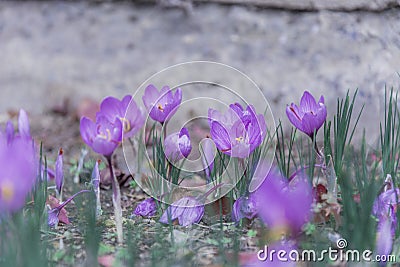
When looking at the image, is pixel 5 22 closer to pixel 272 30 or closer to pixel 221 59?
Answer: pixel 221 59

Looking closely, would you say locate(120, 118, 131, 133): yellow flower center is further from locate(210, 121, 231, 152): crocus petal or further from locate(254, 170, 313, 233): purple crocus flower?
locate(254, 170, 313, 233): purple crocus flower

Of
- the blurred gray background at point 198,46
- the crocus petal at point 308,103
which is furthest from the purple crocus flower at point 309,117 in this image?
the blurred gray background at point 198,46

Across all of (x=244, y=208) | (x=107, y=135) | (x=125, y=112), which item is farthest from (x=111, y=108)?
(x=244, y=208)

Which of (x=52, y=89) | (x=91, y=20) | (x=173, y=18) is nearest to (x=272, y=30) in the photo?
(x=173, y=18)

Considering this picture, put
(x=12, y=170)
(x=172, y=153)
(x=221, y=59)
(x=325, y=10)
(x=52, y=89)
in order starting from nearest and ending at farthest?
(x=12, y=170)
(x=172, y=153)
(x=325, y=10)
(x=221, y=59)
(x=52, y=89)

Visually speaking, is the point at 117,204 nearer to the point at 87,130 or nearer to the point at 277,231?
the point at 87,130

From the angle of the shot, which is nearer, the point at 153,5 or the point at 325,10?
the point at 325,10
